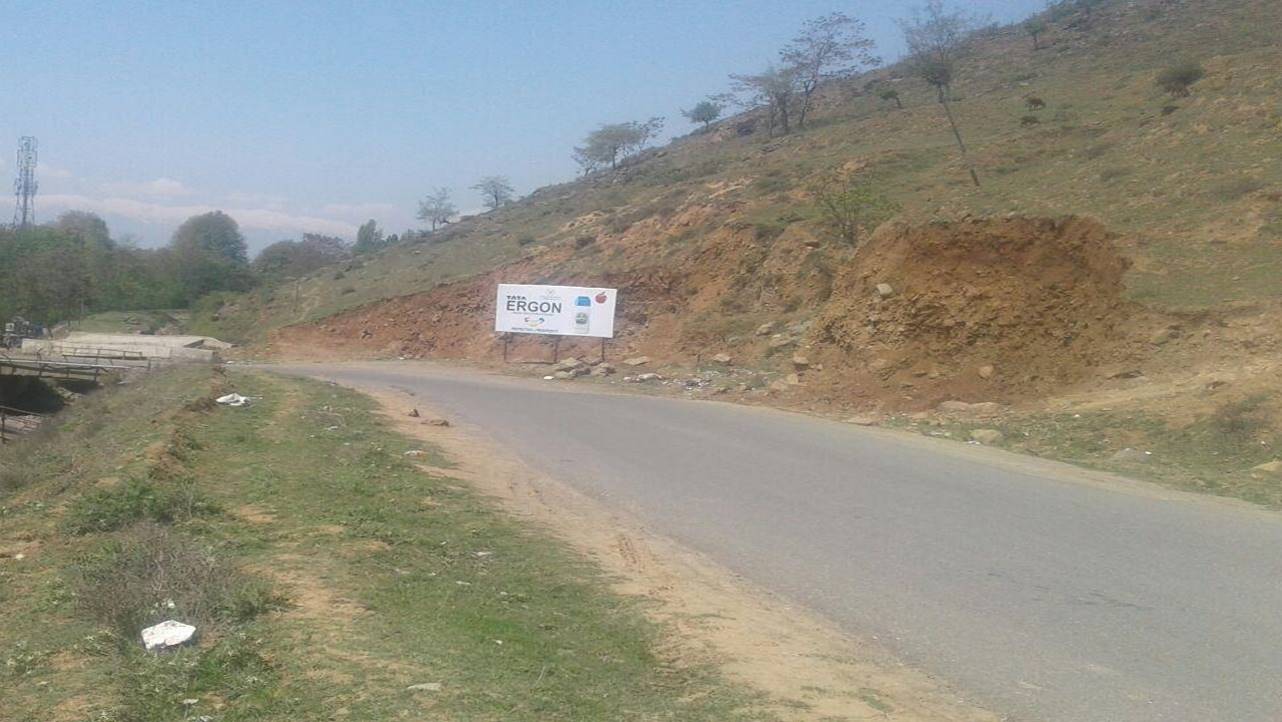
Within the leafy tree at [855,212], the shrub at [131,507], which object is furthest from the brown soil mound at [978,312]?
the shrub at [131,507]

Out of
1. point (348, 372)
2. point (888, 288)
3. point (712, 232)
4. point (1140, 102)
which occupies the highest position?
point (1140, 102)

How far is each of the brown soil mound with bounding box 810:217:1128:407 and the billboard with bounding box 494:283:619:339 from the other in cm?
1333

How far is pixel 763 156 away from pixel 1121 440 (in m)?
47.8

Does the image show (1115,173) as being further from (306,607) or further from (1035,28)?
A: (1035,28)

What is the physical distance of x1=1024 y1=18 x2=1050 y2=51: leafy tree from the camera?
7773 cm

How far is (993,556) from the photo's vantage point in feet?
30.2

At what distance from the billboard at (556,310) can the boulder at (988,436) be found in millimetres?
22130

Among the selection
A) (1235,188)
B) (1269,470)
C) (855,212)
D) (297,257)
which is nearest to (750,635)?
(1269,470)

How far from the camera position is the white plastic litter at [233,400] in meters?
20.9

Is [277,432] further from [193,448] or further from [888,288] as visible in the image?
[888,288]

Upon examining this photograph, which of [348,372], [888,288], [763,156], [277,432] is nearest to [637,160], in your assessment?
[763,156]

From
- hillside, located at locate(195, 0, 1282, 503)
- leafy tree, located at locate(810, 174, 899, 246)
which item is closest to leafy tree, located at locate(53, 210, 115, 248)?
hillside, located at locate(195, 0, 1282, 503)

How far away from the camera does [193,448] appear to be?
1401 cm

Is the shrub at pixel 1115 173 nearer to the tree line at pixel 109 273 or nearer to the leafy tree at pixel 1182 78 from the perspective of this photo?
the leafy tree at pixel 1182 78
